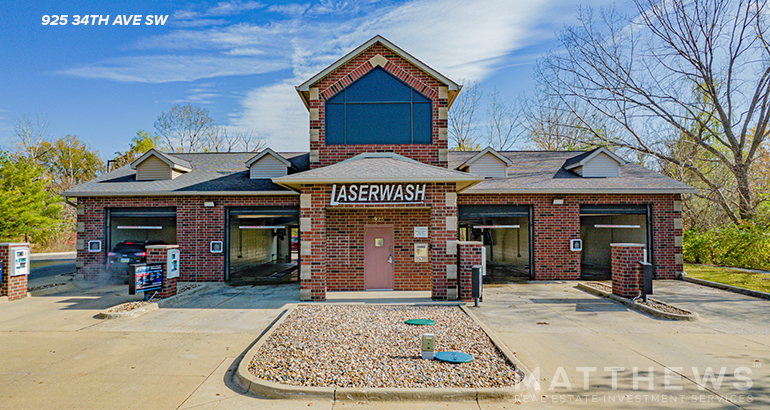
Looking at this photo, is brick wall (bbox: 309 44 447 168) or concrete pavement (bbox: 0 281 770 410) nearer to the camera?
concrete pavement (bbox: 0 281 770 410)

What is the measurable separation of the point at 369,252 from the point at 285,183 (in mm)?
3838

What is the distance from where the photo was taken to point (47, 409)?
16.5 feet

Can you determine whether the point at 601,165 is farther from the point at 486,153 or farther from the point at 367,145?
the point at 367,145

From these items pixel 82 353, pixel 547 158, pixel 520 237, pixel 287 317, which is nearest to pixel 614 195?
pixel 547 158

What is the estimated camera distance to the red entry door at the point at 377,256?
44.2 feet

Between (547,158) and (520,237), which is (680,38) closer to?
(547,158)

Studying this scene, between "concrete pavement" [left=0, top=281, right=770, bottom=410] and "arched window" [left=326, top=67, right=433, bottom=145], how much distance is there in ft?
18.5

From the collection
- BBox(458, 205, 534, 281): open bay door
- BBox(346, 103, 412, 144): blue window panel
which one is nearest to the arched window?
BBox(346, 103, 412, 144): blue window panel

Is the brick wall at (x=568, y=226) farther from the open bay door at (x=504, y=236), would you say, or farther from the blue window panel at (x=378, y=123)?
the blue window panel at (x=378, y=123)

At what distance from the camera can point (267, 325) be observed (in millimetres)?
9062

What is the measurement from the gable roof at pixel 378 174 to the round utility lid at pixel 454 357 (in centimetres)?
534

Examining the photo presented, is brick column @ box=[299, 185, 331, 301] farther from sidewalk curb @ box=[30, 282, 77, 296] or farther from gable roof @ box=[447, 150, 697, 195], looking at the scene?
sidewalk curb @ box=[30, 282, 77, 296]

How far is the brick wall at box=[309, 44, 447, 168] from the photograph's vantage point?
43.5 ft

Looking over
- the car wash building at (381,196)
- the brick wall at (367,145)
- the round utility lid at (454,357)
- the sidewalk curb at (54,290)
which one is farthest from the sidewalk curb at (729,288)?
the sidewalk curb at (54,290)
